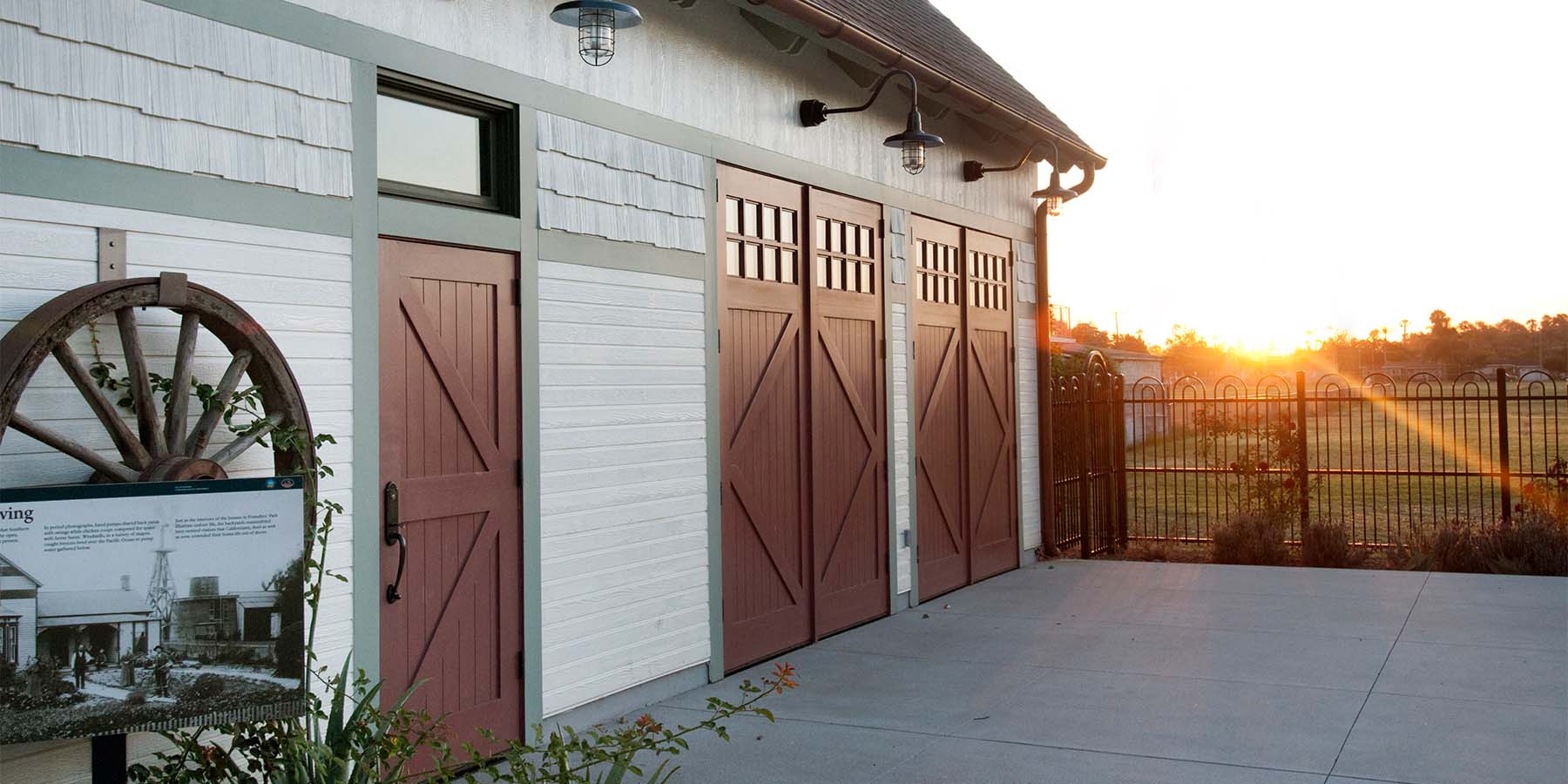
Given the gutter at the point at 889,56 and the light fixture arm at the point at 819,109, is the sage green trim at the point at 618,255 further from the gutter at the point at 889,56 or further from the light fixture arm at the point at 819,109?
the light fixture arm at the point at 819,109

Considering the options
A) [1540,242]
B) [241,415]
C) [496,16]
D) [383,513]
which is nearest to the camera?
[241,415]

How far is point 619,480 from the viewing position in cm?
670

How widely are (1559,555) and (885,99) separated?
7.05 m

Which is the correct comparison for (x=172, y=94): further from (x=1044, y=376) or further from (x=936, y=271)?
(x=1044, y=376)

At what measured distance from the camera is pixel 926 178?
10.4m

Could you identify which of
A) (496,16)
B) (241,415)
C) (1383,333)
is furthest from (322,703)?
(1383,333)

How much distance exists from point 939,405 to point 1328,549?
13.9 feet

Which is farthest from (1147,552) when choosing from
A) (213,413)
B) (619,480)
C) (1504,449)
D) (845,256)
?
(213,413)

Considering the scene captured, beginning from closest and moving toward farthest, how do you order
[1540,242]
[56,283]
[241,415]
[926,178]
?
[56,283], [241,415], [926,178], [1540,242]

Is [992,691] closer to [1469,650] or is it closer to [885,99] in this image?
[1469,650]

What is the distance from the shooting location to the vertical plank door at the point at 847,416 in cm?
866

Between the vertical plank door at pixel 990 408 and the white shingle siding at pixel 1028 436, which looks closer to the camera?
the vertical plank door at pixel 990 408

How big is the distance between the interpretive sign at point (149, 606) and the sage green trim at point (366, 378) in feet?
3.65

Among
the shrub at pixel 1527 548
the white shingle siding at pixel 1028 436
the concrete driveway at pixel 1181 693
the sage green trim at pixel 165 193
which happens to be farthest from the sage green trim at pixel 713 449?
the shrub at pixel 1527 548
